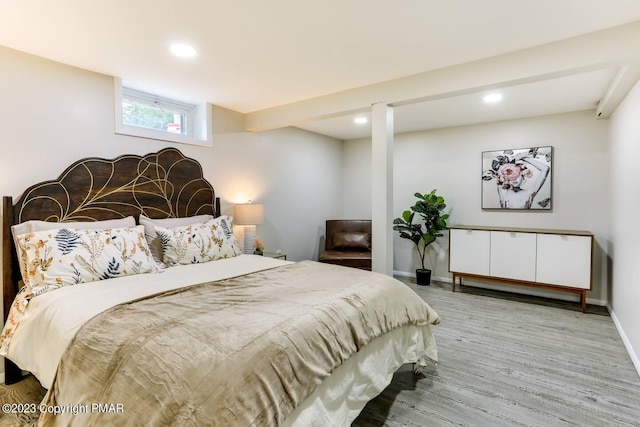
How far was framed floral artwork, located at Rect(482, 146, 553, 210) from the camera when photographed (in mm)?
4191

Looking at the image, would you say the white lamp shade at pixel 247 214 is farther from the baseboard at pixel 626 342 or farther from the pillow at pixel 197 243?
the baseboard at pixel 626 342

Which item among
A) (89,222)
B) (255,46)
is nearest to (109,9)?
(255,46)

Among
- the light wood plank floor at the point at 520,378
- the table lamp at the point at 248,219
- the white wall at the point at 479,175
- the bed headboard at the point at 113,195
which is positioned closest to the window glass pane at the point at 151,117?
the bed headboard at the point at 113,195

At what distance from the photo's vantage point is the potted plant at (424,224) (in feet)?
15.5

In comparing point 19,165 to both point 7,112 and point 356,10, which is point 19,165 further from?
point 356,10

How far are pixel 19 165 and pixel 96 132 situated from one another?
0.60 metres

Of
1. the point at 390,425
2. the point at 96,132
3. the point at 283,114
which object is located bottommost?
the point at 390,425

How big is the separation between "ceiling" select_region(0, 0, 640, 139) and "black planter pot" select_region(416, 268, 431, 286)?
103 inches

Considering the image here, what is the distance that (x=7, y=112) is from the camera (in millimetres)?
2350

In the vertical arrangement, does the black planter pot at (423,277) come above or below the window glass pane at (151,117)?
below

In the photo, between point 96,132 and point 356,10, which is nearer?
point 356,10

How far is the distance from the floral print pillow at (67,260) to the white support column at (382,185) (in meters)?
1.94

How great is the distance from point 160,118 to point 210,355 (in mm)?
3016

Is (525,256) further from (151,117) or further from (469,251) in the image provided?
(151,117)
